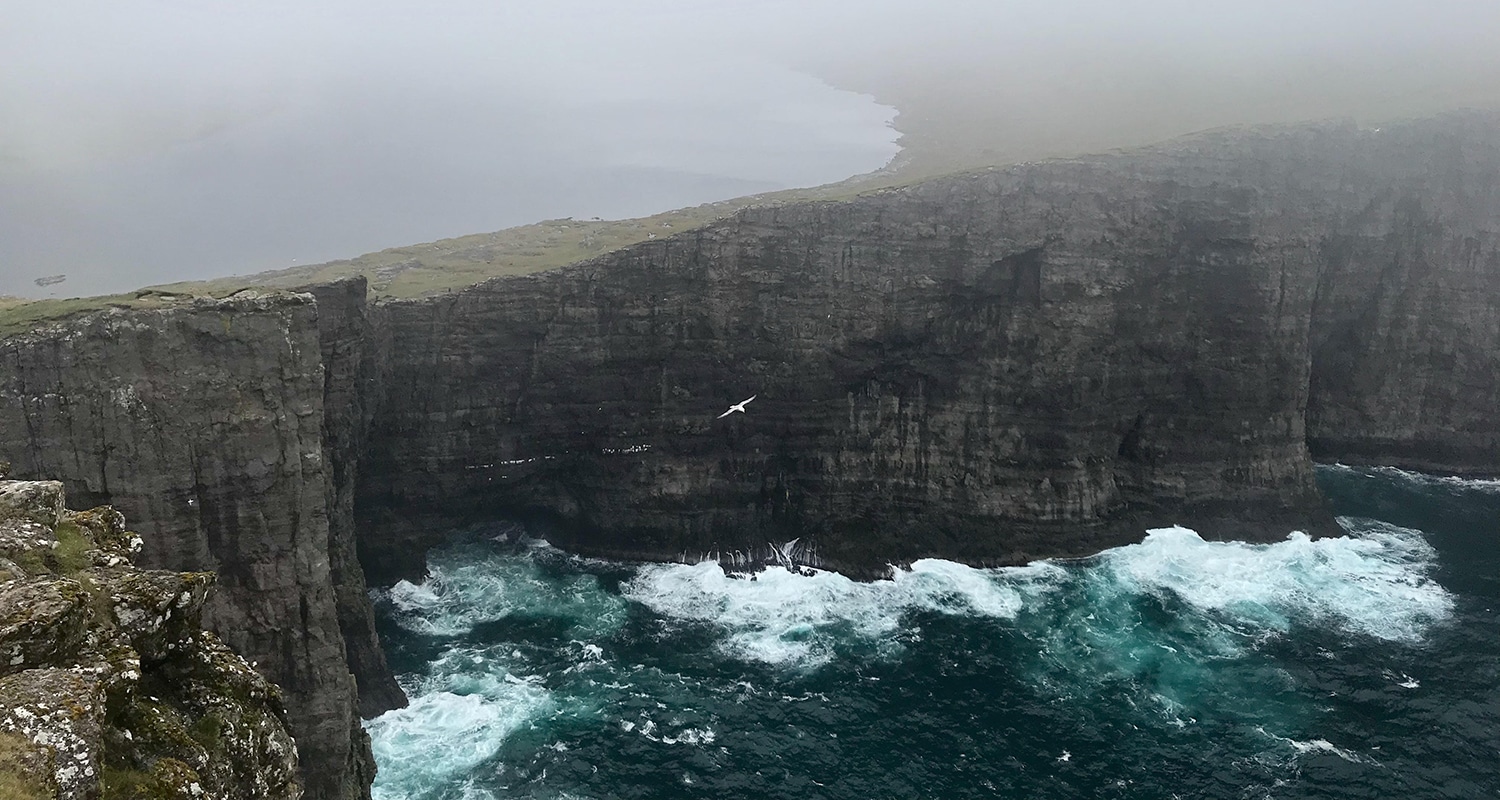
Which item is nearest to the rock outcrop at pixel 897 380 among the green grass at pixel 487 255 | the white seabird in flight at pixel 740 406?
the white seabird in flight at pixel 740 406

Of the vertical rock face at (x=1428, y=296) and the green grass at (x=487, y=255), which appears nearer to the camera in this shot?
the green grass at (x=487, y=255)

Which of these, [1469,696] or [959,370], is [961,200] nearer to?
[959,370]

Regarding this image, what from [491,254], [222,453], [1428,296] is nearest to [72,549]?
[222,453]

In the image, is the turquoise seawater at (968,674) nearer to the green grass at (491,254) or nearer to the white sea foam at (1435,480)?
the white sea foam at (1435,480)

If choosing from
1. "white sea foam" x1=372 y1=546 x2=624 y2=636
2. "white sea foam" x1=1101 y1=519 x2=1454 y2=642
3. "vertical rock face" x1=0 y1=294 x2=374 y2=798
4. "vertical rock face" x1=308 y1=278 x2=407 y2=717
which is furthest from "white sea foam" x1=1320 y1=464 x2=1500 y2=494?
"vertical rock face" x1=0 y1=294 x2=374 y2=798

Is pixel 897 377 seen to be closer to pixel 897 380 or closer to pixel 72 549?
pixel 897 380

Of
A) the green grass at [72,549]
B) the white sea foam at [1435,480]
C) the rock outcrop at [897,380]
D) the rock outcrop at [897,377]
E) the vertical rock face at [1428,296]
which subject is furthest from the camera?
the vertical rock face at [1428,296]
